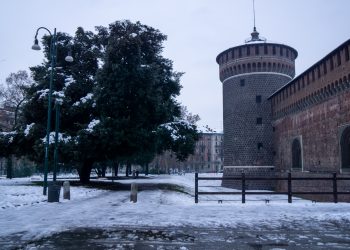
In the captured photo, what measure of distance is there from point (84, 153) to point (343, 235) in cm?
1800

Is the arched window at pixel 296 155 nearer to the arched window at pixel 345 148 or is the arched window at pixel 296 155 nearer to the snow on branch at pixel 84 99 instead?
the arched window at pixel 345 148

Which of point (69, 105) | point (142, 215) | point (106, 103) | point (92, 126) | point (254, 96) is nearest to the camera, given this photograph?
point (142, 215)

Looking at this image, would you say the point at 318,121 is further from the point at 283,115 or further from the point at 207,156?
the point at 207,156

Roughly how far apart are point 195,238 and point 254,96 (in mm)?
30102

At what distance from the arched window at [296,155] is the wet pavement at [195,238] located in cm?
2040

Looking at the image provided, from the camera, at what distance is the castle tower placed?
116 feet

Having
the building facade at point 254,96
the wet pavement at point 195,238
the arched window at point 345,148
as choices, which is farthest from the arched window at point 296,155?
the wet pavement at point 195,238

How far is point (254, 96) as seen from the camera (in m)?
36.2

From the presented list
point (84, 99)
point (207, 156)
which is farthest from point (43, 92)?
point (207, 156)

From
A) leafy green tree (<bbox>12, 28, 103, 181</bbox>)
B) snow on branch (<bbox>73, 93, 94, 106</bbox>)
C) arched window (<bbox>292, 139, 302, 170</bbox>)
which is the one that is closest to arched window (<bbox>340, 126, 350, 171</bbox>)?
arched window (<bbox>292, 139, 302, 170</bbox>)

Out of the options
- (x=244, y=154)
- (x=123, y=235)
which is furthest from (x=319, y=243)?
(x=244, y=154)

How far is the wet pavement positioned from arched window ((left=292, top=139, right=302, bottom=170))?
20.4 m

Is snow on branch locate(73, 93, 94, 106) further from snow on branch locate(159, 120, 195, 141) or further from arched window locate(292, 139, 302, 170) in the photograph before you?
arched window locate(292, 139, 302, 170)

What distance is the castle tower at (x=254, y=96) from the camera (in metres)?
35.3
